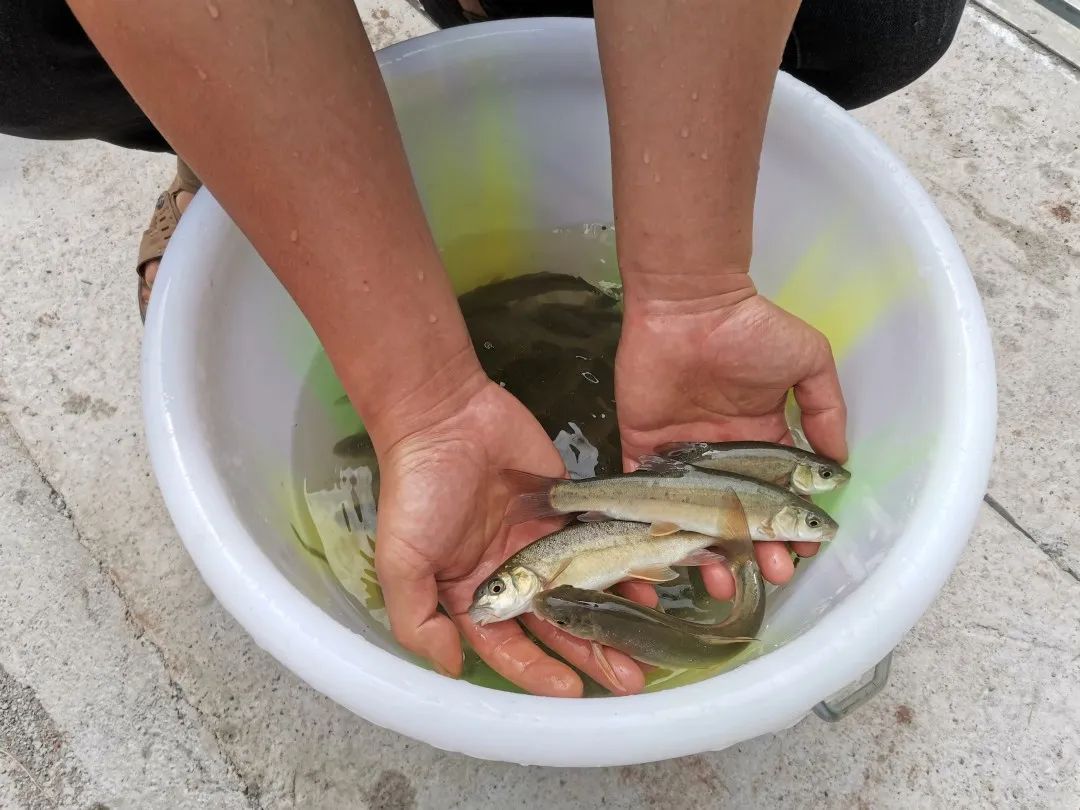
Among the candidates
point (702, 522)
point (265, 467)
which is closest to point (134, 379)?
point (265, 467)

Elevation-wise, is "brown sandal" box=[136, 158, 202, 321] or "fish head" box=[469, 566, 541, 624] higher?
"brown sandal" box=[136, 158, 202, 321]

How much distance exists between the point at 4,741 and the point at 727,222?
155 cm

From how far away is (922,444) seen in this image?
4.03 feet

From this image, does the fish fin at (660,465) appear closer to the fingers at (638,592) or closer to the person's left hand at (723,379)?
the person's left hand at (723,379)

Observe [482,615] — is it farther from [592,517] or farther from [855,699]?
[855,699]

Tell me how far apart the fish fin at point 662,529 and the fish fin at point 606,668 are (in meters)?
0.21

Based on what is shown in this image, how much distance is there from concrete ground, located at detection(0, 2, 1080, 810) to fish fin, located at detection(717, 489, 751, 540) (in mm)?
446

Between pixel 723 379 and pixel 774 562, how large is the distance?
0.32 meters

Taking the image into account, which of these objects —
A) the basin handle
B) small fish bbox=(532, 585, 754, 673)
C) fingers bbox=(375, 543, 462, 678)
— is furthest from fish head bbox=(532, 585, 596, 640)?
the basin handle

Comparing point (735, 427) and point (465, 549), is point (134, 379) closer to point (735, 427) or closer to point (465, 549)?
point (465, 549)

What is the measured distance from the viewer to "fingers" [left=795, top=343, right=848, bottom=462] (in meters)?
1.44

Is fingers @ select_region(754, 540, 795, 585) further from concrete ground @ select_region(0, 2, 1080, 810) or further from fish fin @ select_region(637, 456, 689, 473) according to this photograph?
concrete ground @ select_region(0, 2, 1080, 810)

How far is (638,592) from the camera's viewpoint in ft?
4.67

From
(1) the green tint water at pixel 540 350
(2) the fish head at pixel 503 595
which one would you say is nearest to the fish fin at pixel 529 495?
(2) the fish head at pixel 503 595
